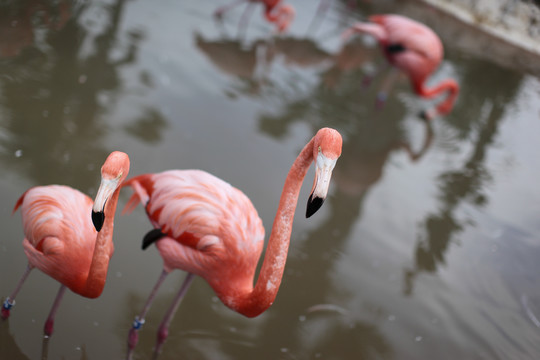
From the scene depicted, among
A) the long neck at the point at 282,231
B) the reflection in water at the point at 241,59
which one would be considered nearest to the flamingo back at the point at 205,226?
the long neck at the point at 282,231

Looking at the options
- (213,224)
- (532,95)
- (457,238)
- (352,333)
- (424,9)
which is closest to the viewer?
(213,224)

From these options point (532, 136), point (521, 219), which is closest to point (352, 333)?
point (521, 219)

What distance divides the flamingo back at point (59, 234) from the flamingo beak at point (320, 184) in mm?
1064

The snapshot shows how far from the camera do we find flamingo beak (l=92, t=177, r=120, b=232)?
1.74 meters

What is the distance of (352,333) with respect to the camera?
3.14 m

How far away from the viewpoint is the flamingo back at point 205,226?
2.45 metres

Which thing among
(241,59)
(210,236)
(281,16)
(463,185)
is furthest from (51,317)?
(281,16)

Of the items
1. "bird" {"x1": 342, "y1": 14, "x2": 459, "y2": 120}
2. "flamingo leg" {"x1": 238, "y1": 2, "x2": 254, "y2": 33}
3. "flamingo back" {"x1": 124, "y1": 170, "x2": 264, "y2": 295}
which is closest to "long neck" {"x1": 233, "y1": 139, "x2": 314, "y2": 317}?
"flamingo back" {"x1": 124, "y1": 170, "x2": 264, "y2": 295}

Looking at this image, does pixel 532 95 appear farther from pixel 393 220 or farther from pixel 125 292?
pixel 125 292

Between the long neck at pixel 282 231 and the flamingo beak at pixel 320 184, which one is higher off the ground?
the flamingo beak at pixel 320 184

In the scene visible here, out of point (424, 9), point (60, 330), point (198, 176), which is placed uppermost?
point (198, 176)

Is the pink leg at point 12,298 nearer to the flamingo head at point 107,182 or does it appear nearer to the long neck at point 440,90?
the flamingo head at point 107,182

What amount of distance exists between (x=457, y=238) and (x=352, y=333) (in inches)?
63.5

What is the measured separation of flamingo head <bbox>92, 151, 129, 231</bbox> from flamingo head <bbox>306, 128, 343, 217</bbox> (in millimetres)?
691
